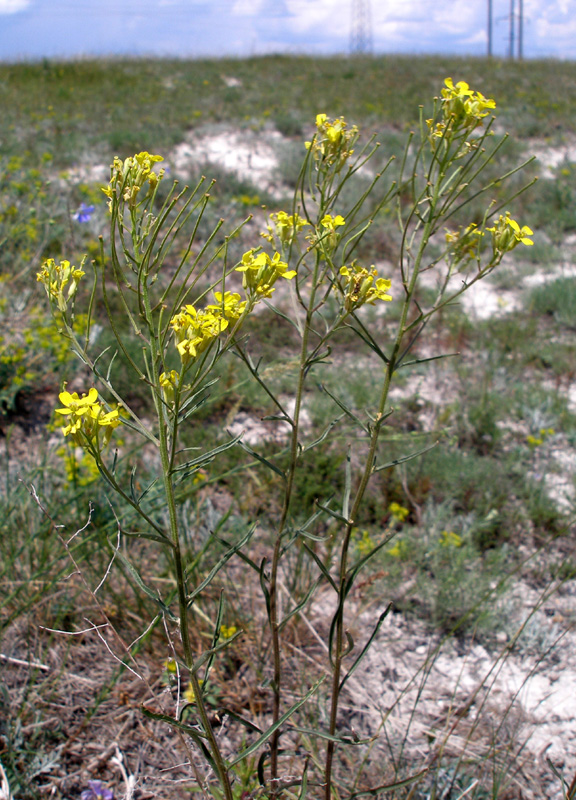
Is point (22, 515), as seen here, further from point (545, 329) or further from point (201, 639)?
point (545, 329)

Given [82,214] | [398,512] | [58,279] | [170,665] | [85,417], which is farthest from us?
[82,214]

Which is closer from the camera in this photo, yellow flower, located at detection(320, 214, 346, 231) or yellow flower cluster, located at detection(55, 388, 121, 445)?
yellow flower cluster, located at detection(55, 388, 121, 445)

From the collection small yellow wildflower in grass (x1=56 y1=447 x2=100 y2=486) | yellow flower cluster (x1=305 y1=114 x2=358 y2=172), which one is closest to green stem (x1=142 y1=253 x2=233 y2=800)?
yellow flower cluster (x1=305 y1=114 x2=358 y2=172)

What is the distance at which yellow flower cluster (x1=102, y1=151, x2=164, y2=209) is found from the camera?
97 cm

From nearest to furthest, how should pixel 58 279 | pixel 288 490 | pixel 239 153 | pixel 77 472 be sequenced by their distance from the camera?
pixel 58 279, pixel 288 490, pixel 77 472, pixel 239 153

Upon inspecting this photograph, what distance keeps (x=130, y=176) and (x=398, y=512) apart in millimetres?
2083

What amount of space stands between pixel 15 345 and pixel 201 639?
2.23 meters

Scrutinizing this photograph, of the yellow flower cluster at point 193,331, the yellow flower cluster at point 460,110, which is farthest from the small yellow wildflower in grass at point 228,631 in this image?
the yellow flower cluster at point 460,110

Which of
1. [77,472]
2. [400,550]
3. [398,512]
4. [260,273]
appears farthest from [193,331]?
[398,512]

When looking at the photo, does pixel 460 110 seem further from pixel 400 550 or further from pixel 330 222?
pixel 400 550

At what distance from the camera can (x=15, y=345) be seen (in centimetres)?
335

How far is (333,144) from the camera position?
3.71 ft

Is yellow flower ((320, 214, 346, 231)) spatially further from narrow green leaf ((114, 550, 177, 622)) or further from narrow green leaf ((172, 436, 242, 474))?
narrow green leaf ((114, 550, 177, 622))

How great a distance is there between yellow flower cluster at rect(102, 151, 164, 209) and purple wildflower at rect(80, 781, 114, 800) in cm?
153
